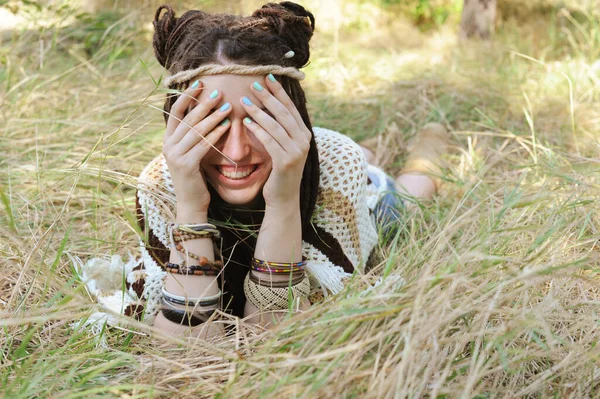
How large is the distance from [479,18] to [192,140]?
3.36 metres

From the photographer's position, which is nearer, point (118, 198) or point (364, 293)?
point (364, 293)

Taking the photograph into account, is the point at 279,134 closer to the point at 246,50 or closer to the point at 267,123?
the point at 267,123

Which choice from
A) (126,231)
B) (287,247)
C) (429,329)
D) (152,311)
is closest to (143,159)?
(126,231)

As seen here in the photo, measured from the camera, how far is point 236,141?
1.54 meters

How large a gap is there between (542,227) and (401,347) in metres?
0.42

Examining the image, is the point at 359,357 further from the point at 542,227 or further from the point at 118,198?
the point at 118,198

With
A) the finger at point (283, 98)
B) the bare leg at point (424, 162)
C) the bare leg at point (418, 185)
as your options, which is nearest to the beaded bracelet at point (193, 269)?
the finger at point (283, 98)

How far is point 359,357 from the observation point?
1.08m

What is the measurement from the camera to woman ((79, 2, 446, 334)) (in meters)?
1.53

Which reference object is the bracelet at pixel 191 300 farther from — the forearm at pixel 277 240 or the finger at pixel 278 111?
the finger at pixel 278 111

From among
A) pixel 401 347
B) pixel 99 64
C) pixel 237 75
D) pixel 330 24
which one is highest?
pixel 237 75

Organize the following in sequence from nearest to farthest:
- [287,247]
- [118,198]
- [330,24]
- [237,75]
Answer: [237,75] → [287,247] → [118,198] → [330,24]

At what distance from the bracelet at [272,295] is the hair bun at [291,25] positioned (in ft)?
2.01

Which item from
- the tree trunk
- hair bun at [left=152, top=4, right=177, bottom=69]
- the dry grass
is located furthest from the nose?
the tree trunk
